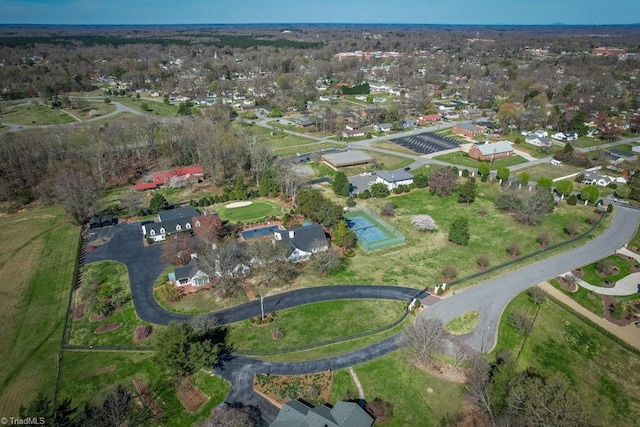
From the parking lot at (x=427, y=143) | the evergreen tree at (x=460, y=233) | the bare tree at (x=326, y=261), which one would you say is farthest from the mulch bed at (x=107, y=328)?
the parking lot at (x=427, y=143)

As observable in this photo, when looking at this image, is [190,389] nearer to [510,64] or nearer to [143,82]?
[143,82]

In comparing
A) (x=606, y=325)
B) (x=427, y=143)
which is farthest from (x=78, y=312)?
(x=427, y=143)

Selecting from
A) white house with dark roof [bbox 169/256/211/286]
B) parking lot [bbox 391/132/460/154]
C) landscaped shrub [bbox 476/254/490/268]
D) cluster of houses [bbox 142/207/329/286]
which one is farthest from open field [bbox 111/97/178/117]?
landscaped shrub [bbox 476/254/490/268]

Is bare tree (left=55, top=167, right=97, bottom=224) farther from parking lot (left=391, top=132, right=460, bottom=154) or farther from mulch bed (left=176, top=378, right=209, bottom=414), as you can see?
parking lot (left=391, top=132, right=460, bottom=154)

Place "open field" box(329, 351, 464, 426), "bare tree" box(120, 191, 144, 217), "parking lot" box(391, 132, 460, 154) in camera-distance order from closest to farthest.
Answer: "open field" box(329, 351, 464, 426) < "bare tree" box(120, 191, 144, 217) < "parking lot" box(391, 132, 460, 154)

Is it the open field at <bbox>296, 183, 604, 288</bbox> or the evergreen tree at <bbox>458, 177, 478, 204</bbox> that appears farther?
the evergreen tree at <bbox>458, 177, 478, 204</bbox>

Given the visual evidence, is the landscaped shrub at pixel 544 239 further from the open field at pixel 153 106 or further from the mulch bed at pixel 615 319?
the open field at pixel 153 106

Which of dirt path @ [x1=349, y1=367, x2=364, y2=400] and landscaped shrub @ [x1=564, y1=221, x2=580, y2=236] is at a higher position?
landscaped shrub @ [x1=564, y1=221, x2=580, y2=236]
